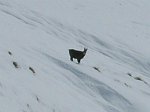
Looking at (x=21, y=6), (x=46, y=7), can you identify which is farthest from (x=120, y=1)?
(x=21, y=6)

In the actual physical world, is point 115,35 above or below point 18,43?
below

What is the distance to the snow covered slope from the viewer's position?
39.9 feet

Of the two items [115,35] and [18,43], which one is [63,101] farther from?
[115,35]

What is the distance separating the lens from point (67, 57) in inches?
658

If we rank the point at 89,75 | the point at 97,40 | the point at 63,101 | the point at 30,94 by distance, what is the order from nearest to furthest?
the point at 30,94, the point at 63,101, the point at 89,75, the point at 97,40

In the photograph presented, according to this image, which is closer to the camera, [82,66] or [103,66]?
[82,66]

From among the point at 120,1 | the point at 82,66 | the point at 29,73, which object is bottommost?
the point at 120,1

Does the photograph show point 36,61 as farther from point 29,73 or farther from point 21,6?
point 21,6

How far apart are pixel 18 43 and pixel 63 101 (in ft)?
13.9

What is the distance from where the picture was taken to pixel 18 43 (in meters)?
16.0

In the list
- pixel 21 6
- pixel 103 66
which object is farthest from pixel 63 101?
pixel 21 6

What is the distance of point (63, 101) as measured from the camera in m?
12.4

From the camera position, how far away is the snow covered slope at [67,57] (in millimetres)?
12164

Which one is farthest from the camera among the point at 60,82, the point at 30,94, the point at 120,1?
the point at 120,1
